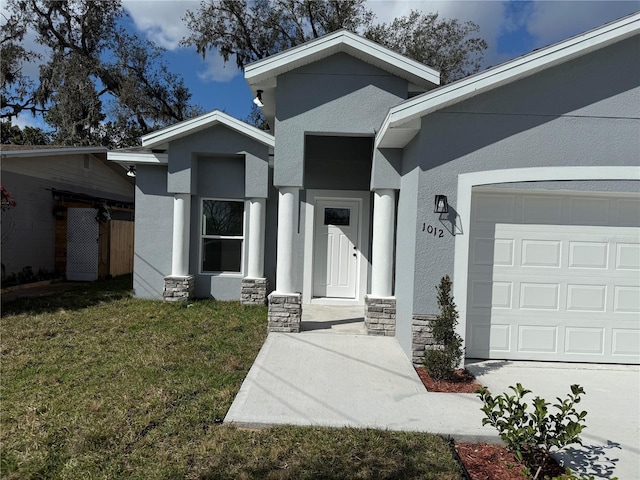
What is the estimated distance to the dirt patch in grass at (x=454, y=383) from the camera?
455 cm

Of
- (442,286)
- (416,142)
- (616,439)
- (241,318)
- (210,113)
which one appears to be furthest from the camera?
(210,113)

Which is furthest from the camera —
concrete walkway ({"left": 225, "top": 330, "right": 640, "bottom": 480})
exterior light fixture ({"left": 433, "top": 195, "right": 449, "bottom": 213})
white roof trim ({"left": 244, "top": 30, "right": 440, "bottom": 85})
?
white roof trim ({"left": 244, "top": 30, "right": 440, "bottom": 85})

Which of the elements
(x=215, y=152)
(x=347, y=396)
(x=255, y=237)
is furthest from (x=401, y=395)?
(x=215, y=152)

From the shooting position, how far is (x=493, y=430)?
3598 millimetres

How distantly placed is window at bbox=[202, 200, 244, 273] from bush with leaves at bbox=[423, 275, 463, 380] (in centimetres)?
548

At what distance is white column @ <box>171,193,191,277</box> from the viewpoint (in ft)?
29.0

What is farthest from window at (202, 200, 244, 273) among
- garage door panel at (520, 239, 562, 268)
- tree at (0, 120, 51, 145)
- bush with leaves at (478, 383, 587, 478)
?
tree at (0, 120, 51, 145)

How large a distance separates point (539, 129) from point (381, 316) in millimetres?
3589

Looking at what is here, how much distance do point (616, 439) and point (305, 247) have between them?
6.26 meters

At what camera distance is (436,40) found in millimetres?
18625

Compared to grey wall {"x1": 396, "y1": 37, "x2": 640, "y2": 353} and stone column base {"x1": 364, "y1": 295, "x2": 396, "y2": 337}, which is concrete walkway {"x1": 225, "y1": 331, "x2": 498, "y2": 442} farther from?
grey wall {"x1": 396, "y1": 37, "x2": 640, "y2": 353}

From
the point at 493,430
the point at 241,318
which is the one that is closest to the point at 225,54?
the point at 241,318

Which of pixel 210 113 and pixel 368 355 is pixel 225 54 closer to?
pixel 210 113

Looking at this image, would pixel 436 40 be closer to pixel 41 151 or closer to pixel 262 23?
pixel 262 23
